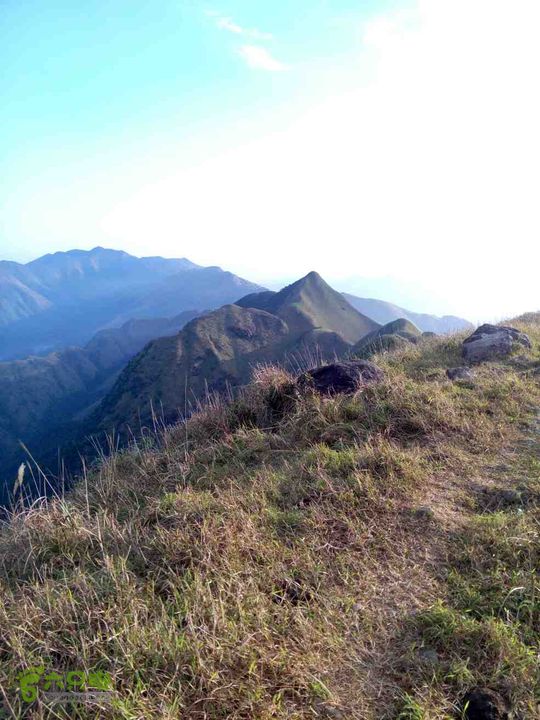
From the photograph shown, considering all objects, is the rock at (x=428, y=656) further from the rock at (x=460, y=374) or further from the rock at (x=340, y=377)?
the rock at (x=460, y=374)

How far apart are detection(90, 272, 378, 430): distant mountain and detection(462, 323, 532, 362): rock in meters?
47.6

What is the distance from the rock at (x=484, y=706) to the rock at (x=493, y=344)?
666cm

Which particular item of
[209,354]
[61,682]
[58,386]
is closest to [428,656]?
[61,682]

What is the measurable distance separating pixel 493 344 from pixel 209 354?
6197 cm

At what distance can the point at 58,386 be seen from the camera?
401ft

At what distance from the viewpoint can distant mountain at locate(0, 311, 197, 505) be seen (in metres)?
87.9

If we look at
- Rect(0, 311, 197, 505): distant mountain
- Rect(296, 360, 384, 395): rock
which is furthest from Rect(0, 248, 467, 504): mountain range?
Rect(296, 360, 384, 395): rock

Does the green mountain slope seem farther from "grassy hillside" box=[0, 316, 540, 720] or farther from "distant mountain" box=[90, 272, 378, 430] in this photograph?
"grassy hillside" box=[0, 316, 540, 720]

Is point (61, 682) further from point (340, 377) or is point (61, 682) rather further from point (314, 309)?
point (314, 309)

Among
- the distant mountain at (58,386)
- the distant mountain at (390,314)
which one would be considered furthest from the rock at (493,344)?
the distant mountain at (390,314)

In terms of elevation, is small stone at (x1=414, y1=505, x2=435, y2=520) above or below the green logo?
above

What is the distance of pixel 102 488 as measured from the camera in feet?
14.3

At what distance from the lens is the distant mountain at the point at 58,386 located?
8794cm

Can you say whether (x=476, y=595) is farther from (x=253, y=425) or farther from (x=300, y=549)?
(x=253, y=425)
